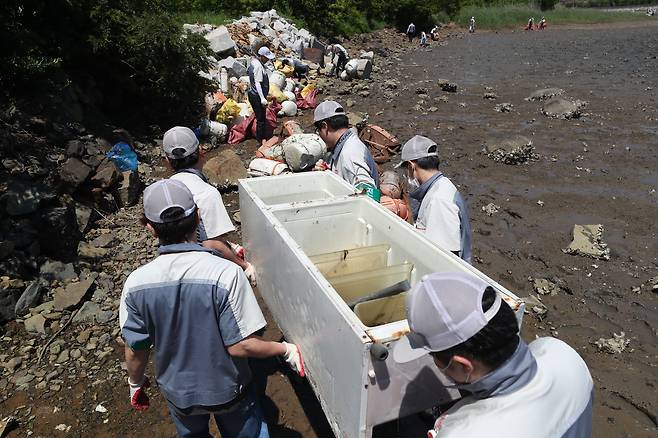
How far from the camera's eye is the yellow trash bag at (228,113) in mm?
8836

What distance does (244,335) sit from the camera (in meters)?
1.82

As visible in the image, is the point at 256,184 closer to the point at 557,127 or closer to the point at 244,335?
the point at 244,335

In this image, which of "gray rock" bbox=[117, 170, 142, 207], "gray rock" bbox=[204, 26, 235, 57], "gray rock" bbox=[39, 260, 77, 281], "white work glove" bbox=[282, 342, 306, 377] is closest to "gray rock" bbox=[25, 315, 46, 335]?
"gray rock" bbox=[39, 260, 77, 281]

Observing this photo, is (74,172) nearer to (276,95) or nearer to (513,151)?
(276,95)

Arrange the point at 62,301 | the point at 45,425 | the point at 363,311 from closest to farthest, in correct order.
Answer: the point at 363,311 < the point at 45,425 < the point at 62,301

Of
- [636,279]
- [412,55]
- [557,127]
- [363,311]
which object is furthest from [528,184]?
[412,55]

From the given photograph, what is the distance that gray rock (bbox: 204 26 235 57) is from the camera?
1138 centimetres

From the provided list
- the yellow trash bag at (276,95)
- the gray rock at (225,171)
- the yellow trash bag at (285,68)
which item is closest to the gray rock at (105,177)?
the gray rock at (225,171)

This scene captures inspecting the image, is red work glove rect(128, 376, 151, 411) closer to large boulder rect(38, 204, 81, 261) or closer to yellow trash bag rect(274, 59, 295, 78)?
large boulder rect(38, 204, 81, 261)

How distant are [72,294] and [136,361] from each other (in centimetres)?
254

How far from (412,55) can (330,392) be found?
79.3 feet

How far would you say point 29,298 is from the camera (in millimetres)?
3857

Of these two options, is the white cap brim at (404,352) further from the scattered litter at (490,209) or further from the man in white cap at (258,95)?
the man in white cap at (258,95)

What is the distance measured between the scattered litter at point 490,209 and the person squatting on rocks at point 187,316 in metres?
4.66
